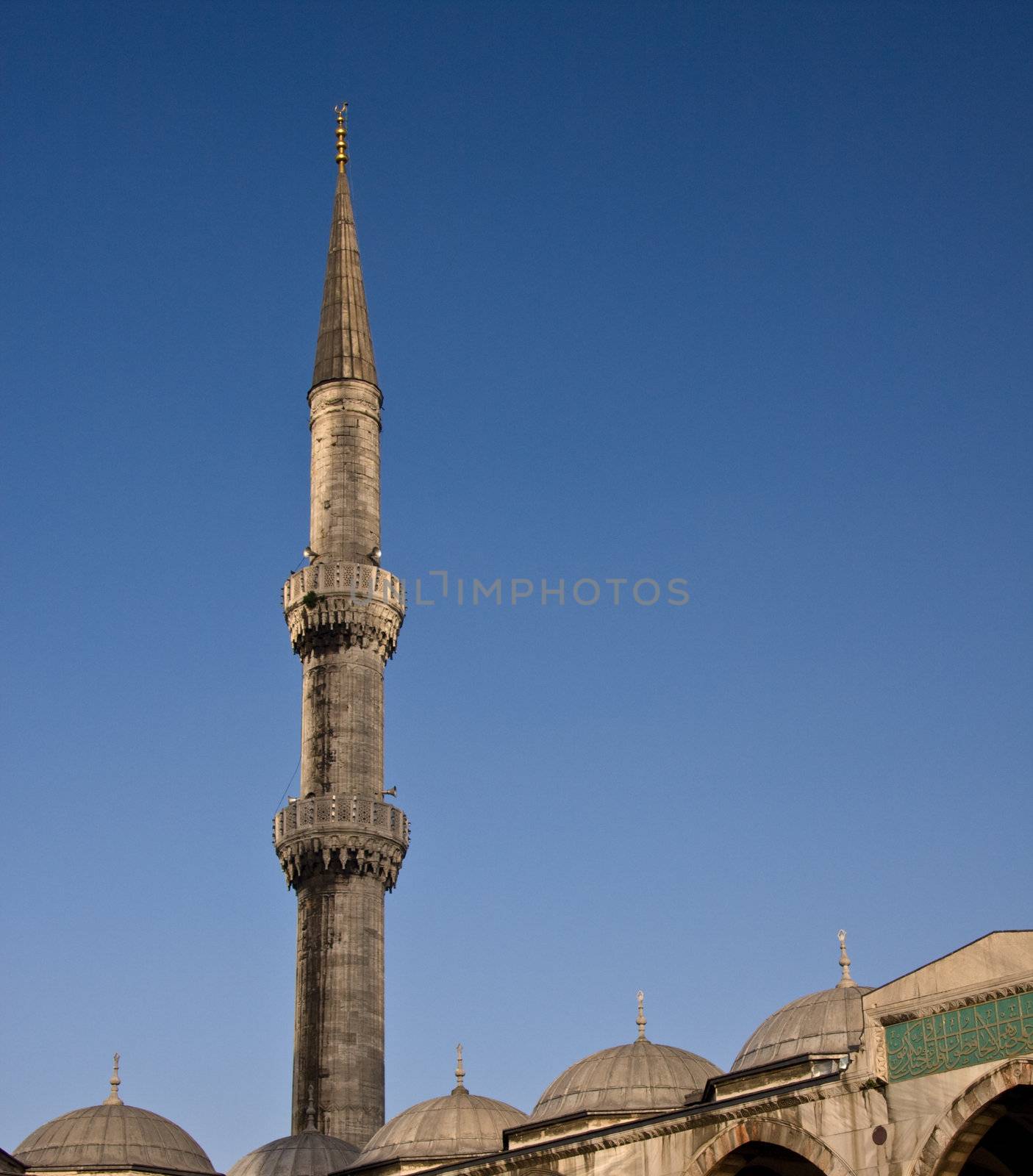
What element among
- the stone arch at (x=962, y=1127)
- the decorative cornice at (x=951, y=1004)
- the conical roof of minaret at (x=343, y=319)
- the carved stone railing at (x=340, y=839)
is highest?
the conical roof of minaret at (x=343, y=319)

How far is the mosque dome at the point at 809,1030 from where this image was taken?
28.3 metres

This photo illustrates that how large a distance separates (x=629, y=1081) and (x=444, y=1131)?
11.7 feet

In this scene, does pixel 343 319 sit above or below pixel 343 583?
above

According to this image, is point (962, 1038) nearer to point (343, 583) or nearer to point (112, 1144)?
point (112, 1144)

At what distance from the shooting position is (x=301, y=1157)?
3584 cm

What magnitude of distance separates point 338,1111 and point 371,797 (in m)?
7.02

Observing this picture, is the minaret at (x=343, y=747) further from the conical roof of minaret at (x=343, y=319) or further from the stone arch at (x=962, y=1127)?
the stone arch at (x=962, y=1127)

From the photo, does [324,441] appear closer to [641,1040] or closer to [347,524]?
[347,524]

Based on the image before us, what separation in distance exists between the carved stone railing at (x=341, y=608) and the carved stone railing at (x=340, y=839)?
4068 millimetres

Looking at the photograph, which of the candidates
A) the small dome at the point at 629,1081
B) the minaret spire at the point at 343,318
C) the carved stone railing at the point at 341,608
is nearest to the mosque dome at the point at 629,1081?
the small dome at the point at 629,1081

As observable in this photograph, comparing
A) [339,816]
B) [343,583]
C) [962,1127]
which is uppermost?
[343,583]

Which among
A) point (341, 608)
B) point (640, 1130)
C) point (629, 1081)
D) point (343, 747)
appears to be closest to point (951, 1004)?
point (640, 1130)

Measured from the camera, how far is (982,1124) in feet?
69.3

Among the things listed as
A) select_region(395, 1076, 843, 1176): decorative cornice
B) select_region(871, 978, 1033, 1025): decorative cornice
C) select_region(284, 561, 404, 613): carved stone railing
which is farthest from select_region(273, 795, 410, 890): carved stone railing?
select_region(871, 978, 1033, 1025): decorative cornice
